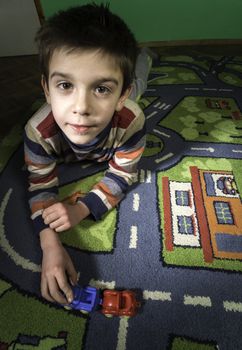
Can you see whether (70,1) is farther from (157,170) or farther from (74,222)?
(74,222)

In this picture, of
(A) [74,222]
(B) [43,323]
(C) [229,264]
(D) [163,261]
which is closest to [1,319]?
(B) [43,323]

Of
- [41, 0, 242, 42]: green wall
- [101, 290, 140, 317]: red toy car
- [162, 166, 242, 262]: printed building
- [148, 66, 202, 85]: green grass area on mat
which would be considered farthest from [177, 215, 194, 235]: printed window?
[41, 0, 242, 42]: green wall

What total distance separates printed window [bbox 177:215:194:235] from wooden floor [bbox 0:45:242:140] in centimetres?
66

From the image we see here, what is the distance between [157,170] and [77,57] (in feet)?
1.39

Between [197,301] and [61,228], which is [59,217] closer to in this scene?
[61,228]

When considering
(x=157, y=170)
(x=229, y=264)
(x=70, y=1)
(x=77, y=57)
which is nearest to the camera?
(x=77, y=57)

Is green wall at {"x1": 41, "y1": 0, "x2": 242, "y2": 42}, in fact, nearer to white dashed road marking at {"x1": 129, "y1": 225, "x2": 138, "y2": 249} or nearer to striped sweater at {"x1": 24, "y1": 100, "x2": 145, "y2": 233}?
striped sweater at {"x1": 24, "y1": 100, "x2": 145, "y2": 233}

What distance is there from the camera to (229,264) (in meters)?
0.58

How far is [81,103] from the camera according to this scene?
0.47 meters

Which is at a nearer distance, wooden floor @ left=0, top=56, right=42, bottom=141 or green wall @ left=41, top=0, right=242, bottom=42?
wooden floor @ left=0, top=56, right=42, bottom=141

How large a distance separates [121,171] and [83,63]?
0.31 m

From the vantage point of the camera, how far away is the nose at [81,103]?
1.52ft

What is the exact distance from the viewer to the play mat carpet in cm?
48

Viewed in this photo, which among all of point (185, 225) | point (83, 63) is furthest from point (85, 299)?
point (83, 63)
